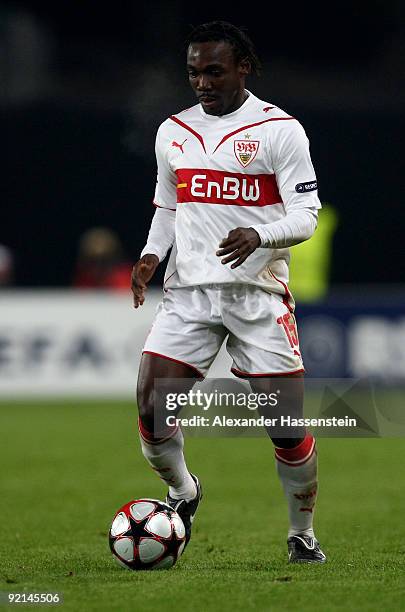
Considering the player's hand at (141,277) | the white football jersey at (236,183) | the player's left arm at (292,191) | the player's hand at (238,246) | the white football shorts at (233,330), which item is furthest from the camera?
the player's hand at (141,277)

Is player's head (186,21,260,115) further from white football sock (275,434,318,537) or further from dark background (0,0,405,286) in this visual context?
dark background (0,0,405,286)

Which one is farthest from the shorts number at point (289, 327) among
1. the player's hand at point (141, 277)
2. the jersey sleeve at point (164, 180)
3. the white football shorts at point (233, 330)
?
the jersey sleeve at point (164, 180)

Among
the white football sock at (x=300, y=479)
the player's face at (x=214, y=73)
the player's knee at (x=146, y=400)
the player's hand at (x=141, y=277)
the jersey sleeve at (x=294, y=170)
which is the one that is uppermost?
the player's face at (x=214, y=73)

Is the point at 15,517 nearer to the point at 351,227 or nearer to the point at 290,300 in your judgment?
the point at 290,300

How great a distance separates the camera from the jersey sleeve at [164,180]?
5.73 metres

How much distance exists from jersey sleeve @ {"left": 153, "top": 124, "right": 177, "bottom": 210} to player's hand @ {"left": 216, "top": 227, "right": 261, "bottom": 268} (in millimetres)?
696

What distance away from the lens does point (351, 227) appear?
18.6 metres

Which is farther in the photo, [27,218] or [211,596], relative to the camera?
[27,218]

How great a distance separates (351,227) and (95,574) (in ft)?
45.1

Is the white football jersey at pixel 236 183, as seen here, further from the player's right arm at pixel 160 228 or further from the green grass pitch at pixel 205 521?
the green grass pitch at pixel 205 521

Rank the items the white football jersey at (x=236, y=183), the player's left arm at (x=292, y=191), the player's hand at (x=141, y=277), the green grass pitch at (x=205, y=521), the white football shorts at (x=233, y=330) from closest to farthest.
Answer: the green grass pitch at (x=205, y=521), the player's left arm at (x=292, y=191), the white football jersey at (x=236, y=183), the white football shorts at (x=233, y=330), the player's hand at (x=141, y=277)

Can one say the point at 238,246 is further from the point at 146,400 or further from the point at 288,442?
the point at 288,442


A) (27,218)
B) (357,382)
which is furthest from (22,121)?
(357,382)

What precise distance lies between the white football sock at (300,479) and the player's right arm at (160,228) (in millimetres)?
918
